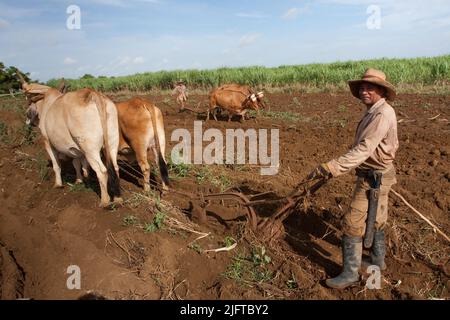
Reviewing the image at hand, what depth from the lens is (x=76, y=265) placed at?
390 centimetres

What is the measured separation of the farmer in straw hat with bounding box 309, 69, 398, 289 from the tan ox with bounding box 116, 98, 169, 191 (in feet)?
9.77

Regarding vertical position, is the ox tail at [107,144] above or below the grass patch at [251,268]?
above

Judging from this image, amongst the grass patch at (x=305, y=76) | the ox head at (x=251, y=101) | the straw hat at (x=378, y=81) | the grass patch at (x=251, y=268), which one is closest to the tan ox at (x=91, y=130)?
the grass patch at (x=251, y=268)

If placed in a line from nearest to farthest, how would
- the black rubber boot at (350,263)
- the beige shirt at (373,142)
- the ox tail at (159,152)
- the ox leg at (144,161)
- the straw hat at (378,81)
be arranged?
the beige shirt at (373,142), the straw hat at (378,81), the black rubber boot at (350,263), the ox tail at (159,152), the ox leg at (144,161)

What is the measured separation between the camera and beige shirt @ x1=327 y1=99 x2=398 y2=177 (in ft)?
11.5

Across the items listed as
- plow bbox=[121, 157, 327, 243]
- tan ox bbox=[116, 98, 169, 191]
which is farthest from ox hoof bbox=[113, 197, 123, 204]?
plow bbox=[121, 157, 327, 243]

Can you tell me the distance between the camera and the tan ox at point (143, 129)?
5945 mm

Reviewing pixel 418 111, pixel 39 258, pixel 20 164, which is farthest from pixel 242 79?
pixel 39 258

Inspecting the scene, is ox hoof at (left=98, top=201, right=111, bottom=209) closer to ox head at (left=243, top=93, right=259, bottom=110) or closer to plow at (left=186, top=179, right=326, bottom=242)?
plow at (left=186, top=179, right=326, bottom=242)

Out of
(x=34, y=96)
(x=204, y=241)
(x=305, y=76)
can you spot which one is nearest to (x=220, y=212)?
(x=204, y=241)

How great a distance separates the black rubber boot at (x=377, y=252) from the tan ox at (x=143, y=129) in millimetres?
3146

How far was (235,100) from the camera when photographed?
1235 cm

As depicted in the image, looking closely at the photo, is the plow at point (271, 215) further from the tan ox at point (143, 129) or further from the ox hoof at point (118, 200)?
the tan ox at point (143, 129)
